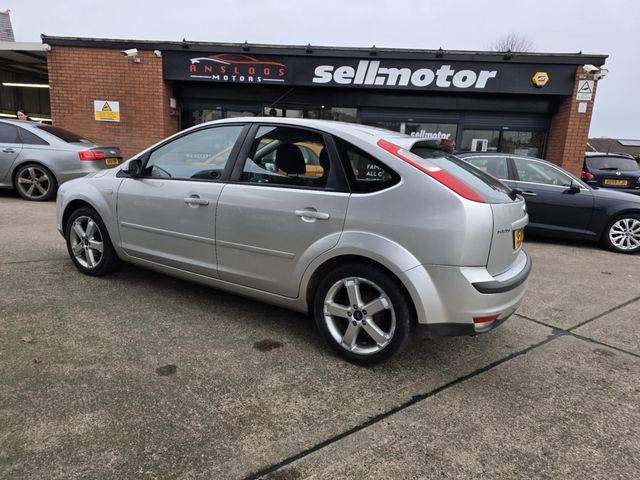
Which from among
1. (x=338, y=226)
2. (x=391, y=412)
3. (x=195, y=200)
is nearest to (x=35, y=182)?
(x=195, y=200)

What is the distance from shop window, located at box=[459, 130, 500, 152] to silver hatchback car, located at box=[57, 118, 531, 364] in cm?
922

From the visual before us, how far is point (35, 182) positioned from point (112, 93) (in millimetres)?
4143

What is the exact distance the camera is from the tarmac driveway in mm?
2062

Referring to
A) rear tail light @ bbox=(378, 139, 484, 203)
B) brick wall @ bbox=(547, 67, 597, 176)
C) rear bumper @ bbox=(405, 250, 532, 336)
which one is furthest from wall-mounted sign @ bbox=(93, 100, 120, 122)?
rear bumper @ bbox=(405, 250, 532, 336)

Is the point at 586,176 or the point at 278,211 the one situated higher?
the point at 586,176

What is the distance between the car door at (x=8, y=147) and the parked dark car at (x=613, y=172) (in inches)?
442

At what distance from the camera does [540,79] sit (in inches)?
427

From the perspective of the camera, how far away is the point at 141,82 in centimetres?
1157

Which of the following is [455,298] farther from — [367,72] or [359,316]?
[367,72]

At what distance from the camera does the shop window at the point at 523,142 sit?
11.7 meters

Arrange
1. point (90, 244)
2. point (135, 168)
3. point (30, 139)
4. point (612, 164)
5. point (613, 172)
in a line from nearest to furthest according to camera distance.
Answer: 1. point (135, 168)
2. point (90, 244)
3. point (30, 139)
4. point (613, 172)
5. point (612, 164)

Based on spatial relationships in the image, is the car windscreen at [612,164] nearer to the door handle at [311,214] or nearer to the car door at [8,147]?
the door handle at [311,214]

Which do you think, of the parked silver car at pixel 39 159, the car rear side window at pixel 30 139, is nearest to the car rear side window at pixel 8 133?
the parked silver car at pixel 39 159

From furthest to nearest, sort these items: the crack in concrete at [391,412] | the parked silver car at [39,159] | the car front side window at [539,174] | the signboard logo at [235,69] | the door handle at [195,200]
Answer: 1. the signboard logo at [235,69]
2. the parked silver car at [39,159]
3. the car front side window at [539,174]
4. the door handle at [195,200]
5. the crack in concrete at [391,412]
